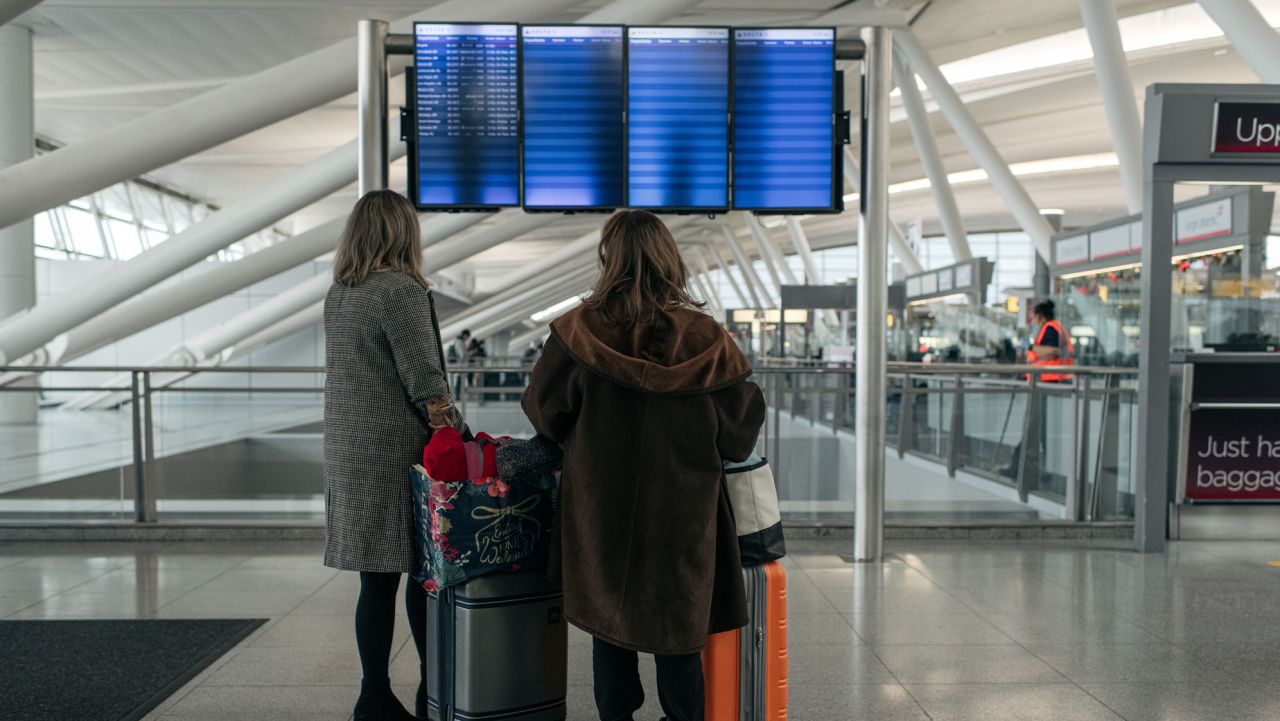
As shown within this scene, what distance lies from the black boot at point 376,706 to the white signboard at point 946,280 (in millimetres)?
17822

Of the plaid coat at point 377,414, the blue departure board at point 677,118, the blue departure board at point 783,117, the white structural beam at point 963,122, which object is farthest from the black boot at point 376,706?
the white structural beam at point 963,122

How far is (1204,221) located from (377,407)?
6266 millimetres

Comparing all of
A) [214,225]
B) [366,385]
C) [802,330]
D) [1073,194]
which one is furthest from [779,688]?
[1073,194]

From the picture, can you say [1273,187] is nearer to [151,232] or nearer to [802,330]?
[802,330]

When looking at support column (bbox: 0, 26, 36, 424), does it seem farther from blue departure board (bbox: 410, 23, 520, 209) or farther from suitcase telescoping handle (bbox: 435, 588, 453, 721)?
suitcase telescoping handle (bbox: 435, 588, 453, 721)

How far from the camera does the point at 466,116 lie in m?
5.83

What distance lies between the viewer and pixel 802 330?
133 ft

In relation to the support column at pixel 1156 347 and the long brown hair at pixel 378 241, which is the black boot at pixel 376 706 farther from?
the support column at pixel 1156 347

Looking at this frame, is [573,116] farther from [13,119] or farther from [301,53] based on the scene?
[301,53]

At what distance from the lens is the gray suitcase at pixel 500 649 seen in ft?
10.5

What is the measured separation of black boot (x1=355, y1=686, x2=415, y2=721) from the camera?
343cm

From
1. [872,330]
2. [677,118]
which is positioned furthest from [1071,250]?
[677,118]

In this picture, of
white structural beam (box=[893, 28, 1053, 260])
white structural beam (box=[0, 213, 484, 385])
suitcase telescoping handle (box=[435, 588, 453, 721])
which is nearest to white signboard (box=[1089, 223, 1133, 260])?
white structural beam (box=[893, 28, 1053, 260])

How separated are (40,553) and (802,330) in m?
35.5
